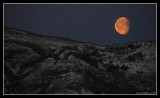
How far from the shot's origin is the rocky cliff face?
54.1 feet

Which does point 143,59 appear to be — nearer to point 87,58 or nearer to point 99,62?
point 99,62

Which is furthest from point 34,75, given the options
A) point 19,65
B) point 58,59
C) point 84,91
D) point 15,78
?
point 84,91

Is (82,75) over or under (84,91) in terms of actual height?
over

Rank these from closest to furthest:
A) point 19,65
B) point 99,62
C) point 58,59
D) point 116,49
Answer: point 19,65
point 58,59
point 99,62
point 116,49

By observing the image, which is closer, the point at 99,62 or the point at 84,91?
the point at 84,91

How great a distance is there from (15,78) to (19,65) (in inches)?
129

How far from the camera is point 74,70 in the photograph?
19.9 meters

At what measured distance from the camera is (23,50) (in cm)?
2427

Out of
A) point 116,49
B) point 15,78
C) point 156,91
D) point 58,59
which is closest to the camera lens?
point 156,91

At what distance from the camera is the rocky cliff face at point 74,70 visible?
54.1 ft

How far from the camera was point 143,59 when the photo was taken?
25.3m

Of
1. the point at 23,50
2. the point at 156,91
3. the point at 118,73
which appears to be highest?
the point at 23,50

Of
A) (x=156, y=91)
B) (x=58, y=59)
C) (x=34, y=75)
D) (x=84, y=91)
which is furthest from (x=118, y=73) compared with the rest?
(x=34, y=75)

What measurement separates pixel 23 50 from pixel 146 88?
766 inches
